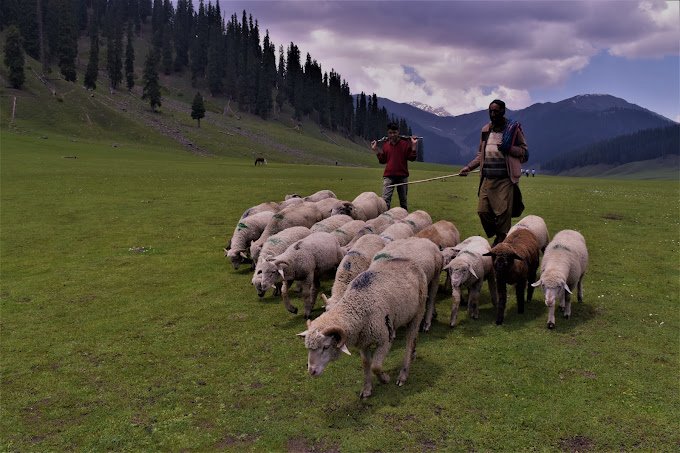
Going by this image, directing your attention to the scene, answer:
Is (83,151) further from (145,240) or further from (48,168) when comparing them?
(145,240)

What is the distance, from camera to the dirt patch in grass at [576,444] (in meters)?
5.76

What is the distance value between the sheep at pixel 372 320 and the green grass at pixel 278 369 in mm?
524

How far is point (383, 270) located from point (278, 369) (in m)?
2.60

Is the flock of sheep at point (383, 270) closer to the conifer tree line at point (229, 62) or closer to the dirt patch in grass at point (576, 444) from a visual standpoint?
the dirt patch in grass at point (576, 444)

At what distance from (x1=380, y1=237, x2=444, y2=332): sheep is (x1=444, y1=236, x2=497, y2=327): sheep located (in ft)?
1.96

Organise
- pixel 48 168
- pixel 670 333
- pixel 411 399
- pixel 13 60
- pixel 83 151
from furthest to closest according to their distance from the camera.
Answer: pixel 13 60 < pixel 83 151 < pixel 48 168 < pixel 670 333 < pixel 411 399

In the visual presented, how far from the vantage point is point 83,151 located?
206 ft

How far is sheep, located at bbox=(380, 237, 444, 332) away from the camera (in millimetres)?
8844

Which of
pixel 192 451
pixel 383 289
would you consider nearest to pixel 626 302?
pixel 383 289

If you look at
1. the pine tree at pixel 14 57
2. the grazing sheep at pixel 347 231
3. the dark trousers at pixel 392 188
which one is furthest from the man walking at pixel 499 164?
the pine tree at pixel 14 57

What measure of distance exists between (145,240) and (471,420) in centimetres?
1528

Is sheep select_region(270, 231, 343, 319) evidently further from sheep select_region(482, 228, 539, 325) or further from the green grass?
sheep select_region(482, 228, 539, 325)

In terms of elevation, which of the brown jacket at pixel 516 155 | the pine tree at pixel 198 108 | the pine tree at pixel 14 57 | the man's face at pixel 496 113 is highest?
the pine tree at pixel 14 57

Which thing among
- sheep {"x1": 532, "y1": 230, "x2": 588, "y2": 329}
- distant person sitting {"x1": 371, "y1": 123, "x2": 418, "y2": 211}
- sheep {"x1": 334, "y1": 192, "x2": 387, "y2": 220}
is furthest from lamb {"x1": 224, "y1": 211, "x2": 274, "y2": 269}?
sheep {"x1": 532, "y1": 230, "x2": 588, "y2": 329}
